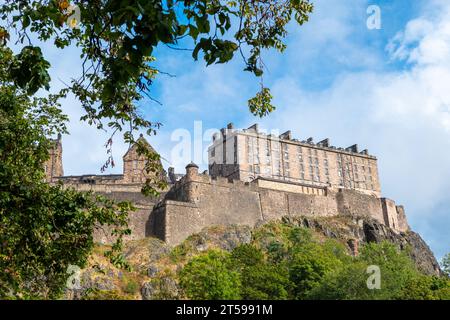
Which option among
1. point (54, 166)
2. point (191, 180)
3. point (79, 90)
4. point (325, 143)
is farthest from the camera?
point (325, 143)

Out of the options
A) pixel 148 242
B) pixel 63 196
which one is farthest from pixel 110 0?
pixel 148 242

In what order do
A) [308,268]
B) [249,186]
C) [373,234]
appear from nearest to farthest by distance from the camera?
[308,268] < [249,186] < [373,234]

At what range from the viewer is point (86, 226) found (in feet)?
42.0

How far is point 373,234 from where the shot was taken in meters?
70.4

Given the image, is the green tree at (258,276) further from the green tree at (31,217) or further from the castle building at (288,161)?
the green tree at (31,217)

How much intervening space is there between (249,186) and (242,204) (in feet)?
11.2

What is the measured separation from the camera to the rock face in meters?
66.8

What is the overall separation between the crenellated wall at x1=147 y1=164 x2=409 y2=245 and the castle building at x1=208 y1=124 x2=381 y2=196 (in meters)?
8.55

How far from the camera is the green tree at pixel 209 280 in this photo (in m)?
41.4

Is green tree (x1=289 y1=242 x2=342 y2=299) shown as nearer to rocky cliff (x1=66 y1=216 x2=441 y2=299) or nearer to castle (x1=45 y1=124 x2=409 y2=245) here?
rocky cliff (x1=66 y1=216 x2=441 y2=299)

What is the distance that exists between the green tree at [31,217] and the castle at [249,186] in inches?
1173

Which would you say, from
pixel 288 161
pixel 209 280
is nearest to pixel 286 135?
pixel 288 161

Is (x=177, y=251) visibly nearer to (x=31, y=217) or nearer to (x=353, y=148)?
(x=31, y=217)

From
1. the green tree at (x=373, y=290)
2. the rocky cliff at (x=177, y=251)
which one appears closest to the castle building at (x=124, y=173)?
the rocky cliff at (x=177, y=251)
